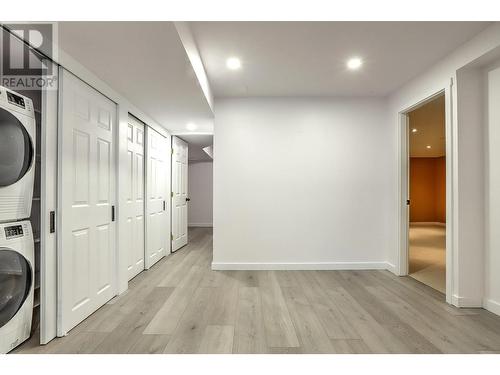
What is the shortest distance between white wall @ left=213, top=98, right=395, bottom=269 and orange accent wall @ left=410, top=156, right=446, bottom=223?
7.31 metres

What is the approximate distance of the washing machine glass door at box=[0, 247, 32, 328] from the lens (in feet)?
5.65

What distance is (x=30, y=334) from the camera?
2000 mm

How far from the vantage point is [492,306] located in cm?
245

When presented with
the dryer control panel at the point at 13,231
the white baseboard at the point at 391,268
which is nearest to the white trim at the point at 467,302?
the white baseboard at the point at 391,268

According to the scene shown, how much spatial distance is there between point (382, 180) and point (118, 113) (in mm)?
3508

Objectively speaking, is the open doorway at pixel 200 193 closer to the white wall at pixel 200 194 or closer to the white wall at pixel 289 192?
the white wall at pixel 200 194

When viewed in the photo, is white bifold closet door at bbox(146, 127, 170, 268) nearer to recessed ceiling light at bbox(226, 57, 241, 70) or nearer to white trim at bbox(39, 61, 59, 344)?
recessed ceiling light at bbox(226, 57, 241, 70)

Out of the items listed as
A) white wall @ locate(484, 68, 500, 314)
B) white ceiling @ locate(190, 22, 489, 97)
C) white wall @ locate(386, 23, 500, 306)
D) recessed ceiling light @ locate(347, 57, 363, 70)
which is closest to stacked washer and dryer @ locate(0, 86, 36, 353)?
white ceiling @ locate(190, 22, 489, 97)

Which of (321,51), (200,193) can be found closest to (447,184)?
(321,51)

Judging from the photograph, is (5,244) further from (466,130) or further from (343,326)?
(466,130)

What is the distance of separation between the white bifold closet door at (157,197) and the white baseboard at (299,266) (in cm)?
102

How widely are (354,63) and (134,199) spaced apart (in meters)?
3.02

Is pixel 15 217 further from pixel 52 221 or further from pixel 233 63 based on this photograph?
pixel 233 63
